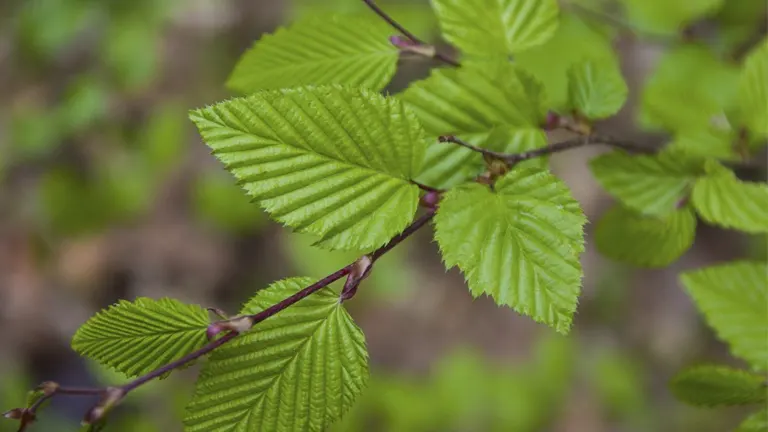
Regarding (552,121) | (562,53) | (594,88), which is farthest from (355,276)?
(562,53)

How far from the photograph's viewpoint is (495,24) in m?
0.80

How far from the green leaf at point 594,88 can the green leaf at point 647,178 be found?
0.24ft

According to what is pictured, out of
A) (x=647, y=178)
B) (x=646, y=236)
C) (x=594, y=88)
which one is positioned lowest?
(x=646, y=236)

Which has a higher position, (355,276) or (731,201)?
(355,276)

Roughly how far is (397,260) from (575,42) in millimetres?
1220

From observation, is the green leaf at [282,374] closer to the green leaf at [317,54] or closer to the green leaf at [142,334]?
the green leaf at [142,334]

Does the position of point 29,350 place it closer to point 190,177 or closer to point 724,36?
point 190,177

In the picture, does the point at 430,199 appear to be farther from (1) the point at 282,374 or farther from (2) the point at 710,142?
(2) the point at 710,142

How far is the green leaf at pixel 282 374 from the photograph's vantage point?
2.19 feet

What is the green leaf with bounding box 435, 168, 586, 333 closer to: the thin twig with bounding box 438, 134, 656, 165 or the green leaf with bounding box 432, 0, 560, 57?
the thin twig with bounding box 438, 134, 656, 165

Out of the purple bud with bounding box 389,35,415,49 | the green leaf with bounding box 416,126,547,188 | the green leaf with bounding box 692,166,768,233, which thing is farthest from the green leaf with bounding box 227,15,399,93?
the green leaf with bounding box 692,166,768,233

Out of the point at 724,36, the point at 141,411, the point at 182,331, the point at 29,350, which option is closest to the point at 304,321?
the point at 182,331

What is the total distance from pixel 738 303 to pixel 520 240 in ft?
1.75

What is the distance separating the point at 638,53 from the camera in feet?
7.73
